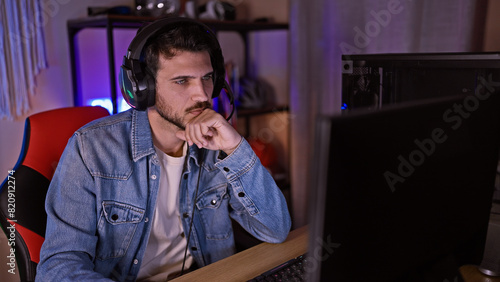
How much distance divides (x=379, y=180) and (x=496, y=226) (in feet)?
1.89

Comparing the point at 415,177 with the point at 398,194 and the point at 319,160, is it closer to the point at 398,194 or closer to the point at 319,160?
the point at 398,194

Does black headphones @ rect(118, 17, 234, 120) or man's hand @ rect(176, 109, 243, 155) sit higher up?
black headphones @ rect(118, 17, 234, 120)

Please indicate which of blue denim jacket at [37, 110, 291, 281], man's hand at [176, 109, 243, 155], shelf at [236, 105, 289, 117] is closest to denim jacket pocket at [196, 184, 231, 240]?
blue denim jacket at [37, 110, 291, 281]

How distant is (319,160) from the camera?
17.0 inches

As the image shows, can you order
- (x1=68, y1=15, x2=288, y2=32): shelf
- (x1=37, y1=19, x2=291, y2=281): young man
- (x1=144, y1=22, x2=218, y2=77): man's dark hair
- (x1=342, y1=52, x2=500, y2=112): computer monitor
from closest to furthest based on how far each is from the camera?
(x1=342, y1=52, x2=500, y2=112): computer monitor, (x1=37, y1=19, x2=291, y2=281): young man, (x1=144, y1=22, x2=218, y2=77): man's dark hair, (x1=68, y1=15, x2=288, y2=32): shelf

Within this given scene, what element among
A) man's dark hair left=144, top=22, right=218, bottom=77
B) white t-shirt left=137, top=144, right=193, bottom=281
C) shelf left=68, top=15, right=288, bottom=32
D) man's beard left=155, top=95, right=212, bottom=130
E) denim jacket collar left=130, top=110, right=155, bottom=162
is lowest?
white t-shirt left=137, top=144, right=193, bottom=281

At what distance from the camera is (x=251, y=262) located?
93 centimetres

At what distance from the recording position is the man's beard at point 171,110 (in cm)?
110

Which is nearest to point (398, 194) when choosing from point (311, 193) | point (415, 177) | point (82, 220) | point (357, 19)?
point (415, 177)

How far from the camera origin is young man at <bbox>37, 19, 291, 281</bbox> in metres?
0.94

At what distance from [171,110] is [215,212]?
33 cm

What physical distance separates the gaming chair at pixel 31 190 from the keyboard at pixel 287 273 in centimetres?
56

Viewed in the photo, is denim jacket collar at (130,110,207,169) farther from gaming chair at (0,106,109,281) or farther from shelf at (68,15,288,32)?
shelf at (68,15,288,32)

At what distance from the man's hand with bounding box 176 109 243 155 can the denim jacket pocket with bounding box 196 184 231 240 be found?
0.17 m
